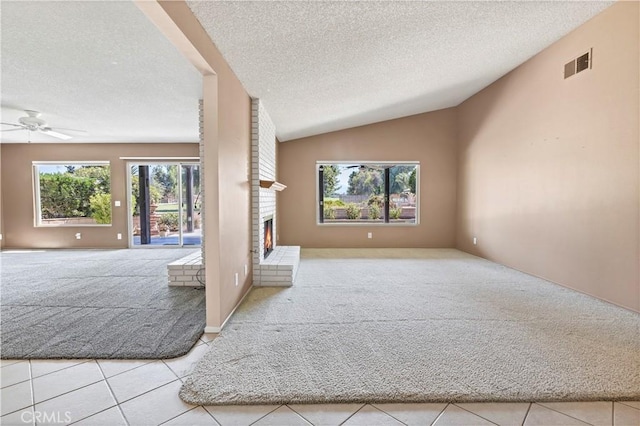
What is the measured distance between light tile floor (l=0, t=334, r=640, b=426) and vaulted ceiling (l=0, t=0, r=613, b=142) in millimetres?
2525

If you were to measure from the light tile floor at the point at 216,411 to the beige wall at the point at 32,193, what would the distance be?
19.1 feet

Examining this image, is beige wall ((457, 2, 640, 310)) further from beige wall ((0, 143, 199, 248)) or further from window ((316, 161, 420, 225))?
beige wall ((0, 143, 199, 248))

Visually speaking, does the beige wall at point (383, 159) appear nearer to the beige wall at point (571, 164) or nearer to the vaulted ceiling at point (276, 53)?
the beige wall at point (571, 164)

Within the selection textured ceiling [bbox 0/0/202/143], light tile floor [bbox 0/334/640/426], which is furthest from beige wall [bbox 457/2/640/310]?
textured ceiling [bbox 0/0/202/143]

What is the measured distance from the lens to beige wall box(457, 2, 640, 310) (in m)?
3.08

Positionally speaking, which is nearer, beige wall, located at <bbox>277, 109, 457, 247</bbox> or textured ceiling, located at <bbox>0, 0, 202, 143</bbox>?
textured ceiling, located at <bbox>0, 0, 202, 143</bbox>

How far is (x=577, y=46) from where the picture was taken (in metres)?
3.59

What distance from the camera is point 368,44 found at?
119 inches

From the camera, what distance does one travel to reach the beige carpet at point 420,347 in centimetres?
177

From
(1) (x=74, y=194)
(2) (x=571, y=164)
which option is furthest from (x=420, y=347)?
(1) (x=74, y=194)

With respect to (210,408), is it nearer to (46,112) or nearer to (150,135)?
(46,112)

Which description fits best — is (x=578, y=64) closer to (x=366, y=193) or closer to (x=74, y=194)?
(x=366, y=193)

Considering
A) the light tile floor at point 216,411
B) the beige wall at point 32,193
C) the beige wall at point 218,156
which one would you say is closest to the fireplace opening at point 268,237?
the beige wall at point 218,156

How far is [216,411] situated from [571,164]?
4675mm
